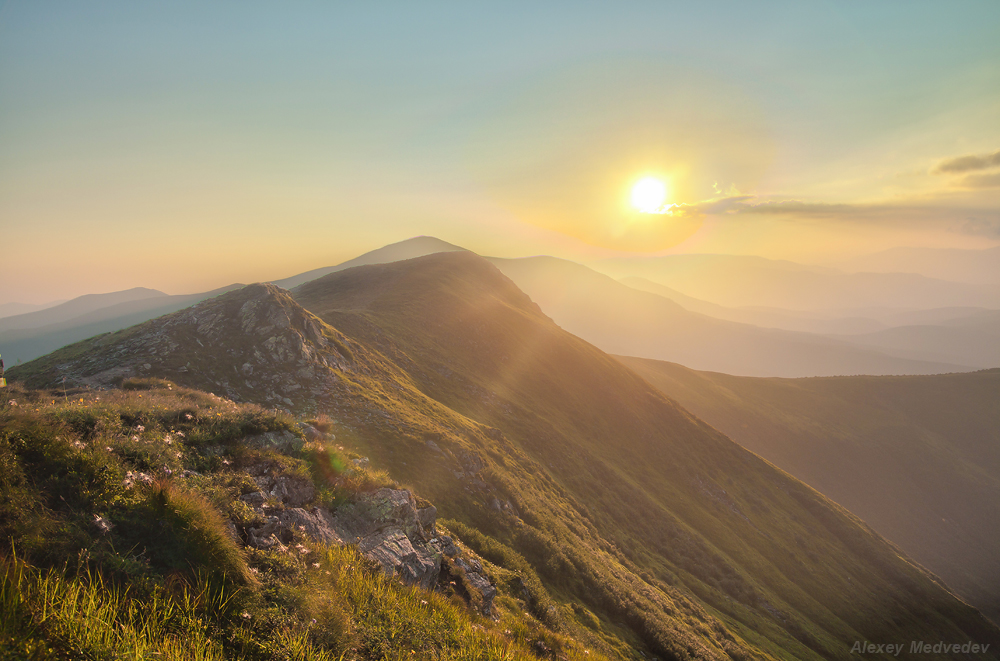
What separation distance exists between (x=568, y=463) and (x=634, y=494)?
30.0ft

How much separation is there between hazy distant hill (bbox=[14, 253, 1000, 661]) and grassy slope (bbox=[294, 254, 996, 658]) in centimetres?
29

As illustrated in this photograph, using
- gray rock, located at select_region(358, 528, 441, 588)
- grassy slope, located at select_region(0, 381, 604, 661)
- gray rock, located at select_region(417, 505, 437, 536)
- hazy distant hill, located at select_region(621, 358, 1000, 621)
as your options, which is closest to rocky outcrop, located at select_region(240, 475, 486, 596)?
gray rock, located at select_region(358, 528, 441, 588)

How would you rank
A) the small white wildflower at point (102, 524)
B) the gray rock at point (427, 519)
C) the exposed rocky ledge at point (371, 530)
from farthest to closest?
the gray rock at point (427, 519), the exposed rocky ledge at point (371, 530), the small white wildflower at point (102, 524)

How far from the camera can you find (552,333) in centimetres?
8275

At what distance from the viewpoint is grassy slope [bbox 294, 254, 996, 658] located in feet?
114

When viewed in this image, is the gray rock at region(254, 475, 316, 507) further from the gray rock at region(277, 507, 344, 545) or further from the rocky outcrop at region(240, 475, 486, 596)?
the gray rock at region(277, 507, 344, 545)

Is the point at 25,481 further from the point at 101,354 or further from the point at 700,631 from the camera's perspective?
the point at 700,631

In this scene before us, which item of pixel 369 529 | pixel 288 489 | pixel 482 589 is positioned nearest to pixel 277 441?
pixel 288 489

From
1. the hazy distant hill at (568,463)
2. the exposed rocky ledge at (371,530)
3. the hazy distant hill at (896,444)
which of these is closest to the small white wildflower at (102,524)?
the exposed rocky ledge at (371,530)

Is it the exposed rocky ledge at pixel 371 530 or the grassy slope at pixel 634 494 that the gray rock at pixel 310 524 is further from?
the grassy slope at pixel 634 494

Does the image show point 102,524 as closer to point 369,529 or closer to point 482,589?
point 369,529

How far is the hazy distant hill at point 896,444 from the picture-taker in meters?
88.4

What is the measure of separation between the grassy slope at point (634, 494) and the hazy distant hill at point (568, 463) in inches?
11.5

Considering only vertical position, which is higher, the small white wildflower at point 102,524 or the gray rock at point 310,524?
the small white wildflower at point 102,524
